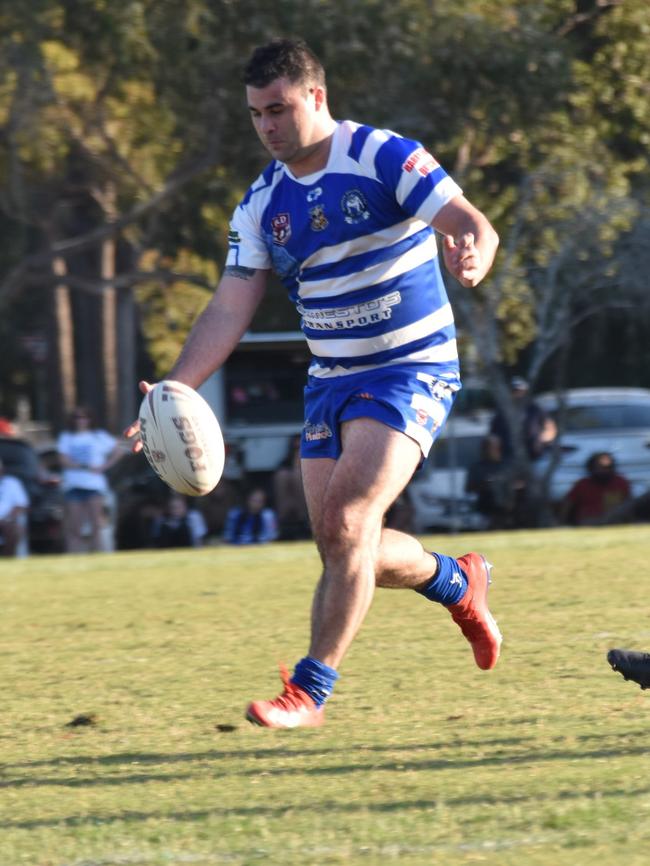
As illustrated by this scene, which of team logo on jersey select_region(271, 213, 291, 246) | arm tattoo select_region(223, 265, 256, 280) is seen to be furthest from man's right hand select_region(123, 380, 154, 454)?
team logo on jersey select_region(271, 213, 291, 246)

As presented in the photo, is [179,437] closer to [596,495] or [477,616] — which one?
[477,616]

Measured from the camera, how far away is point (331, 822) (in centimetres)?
396

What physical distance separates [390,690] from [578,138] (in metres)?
14.4

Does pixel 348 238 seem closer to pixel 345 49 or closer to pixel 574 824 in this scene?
pixel 574 824

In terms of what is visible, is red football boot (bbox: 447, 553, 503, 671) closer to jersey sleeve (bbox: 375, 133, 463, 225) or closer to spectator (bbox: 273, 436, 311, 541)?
jersey sleeve (bbox: 375, 133, 463, 225)

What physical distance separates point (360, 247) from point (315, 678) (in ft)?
4.51

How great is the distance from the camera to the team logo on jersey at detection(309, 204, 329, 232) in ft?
17.1

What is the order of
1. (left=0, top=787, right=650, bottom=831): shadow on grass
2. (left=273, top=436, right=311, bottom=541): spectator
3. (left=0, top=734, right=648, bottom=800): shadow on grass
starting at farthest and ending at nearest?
(left=273, top=436, right=311, bottom=541): spectator < (left=0, top=734, right=648, bottom=800): shadow on grass < (left=0, top=787, right=650, bottom=831): shadow on grass

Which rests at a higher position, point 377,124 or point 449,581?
point 377,124

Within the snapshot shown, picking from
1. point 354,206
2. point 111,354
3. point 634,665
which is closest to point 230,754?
point 634,665

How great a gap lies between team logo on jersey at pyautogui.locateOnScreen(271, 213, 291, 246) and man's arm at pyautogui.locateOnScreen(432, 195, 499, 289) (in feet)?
1.68

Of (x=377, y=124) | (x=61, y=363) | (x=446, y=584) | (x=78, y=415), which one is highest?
(x=377, y=124)

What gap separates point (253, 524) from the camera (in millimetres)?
16516

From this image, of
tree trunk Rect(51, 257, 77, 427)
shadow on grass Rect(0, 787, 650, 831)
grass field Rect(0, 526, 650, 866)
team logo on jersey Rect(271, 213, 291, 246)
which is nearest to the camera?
→ grass field Rect(0, 526, 650, 866)
